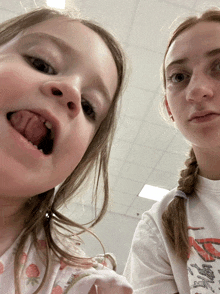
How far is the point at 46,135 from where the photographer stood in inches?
22.4

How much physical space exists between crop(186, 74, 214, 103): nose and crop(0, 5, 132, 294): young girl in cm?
26

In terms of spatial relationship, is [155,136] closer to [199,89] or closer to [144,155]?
[144,155]

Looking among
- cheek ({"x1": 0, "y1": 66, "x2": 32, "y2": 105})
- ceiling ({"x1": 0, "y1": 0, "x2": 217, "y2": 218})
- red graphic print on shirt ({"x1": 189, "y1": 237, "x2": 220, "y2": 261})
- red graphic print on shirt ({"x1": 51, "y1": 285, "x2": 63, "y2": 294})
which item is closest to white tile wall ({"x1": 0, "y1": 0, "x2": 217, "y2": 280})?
ceiling ({"x1": 0, "y1": 0, "x2": 217, "y2": 218})

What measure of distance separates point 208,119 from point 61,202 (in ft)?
1.68

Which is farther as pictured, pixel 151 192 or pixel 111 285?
pixel 151 192

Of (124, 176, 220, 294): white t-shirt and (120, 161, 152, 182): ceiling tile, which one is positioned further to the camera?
(120, 161, 152, 182): ceiling tile

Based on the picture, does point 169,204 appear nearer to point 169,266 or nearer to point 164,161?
point 169,266

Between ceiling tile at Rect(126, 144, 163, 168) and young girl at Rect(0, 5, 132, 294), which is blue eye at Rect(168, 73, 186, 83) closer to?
young girl at Rect(0, 5, 132, 294)

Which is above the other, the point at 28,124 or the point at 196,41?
the point at 196,41

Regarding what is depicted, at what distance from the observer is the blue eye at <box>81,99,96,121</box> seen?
714mm

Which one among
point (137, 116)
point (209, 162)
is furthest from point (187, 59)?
point (137, 116)

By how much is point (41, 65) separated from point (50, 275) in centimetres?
45

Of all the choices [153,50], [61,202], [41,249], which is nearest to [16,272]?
[41,249]

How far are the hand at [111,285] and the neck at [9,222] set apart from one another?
0.70 feet
